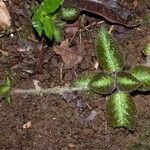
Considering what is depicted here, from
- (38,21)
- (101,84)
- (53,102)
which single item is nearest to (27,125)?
(53,102)

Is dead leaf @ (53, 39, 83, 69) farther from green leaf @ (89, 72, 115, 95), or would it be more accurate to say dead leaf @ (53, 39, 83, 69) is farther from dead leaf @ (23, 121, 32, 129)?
dead leaf @ (23, 121, 32, 129)

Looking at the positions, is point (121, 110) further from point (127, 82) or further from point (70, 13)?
point (70, 13)

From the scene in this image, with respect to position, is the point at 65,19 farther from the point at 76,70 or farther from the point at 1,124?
the point at 1,124

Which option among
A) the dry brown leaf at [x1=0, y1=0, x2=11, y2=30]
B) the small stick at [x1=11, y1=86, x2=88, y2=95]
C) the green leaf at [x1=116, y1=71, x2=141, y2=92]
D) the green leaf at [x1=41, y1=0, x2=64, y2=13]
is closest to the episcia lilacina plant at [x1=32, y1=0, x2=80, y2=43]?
the green leaf at [x1=41, y1=0, x2=64, y2=13]

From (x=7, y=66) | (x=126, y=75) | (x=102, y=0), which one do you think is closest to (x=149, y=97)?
(x=126, y=75)

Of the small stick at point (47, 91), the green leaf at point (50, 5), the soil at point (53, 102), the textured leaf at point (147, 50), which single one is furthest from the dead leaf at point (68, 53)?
the textured leaf at point (147, 50)

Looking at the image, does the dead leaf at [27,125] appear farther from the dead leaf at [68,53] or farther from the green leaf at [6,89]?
the dead leaf at [68,53]
